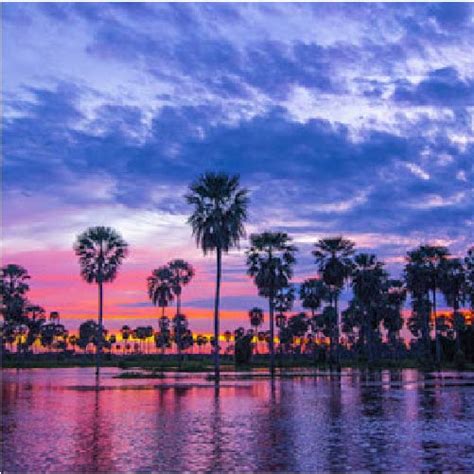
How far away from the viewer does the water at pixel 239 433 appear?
671 inches

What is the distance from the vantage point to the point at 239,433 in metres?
23.1

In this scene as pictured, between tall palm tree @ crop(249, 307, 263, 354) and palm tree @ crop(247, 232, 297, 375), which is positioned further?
tall palm tree @ crop(249, 307, 263, 354)

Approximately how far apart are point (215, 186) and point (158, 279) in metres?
73.2

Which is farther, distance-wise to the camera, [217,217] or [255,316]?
[255,316]

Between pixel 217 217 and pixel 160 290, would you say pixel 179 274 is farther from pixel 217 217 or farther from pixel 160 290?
pixel 217 217

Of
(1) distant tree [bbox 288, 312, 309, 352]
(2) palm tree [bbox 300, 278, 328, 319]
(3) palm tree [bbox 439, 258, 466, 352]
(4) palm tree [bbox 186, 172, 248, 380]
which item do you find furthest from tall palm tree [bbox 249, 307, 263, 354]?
(4) palm tree [bbox 186, 172, 248, 380]

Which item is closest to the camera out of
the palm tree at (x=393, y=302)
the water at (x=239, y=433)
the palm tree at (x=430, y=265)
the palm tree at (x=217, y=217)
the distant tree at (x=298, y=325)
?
the water at (x=239, y=433)

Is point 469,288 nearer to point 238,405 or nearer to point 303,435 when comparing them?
point 238,405

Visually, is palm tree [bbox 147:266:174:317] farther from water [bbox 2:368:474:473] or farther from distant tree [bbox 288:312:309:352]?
water [bbox 2:368:474:473]

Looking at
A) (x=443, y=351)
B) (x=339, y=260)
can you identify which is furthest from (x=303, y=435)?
(x=443, y=351)

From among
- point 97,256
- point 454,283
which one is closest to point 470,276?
point 454,283

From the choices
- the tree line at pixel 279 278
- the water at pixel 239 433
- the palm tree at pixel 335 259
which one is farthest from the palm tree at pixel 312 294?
the water at pixel 239 433

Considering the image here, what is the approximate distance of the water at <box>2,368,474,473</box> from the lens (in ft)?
55.9

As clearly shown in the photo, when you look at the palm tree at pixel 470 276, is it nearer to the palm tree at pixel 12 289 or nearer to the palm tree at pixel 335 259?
the palm tree at pixel 335 259
